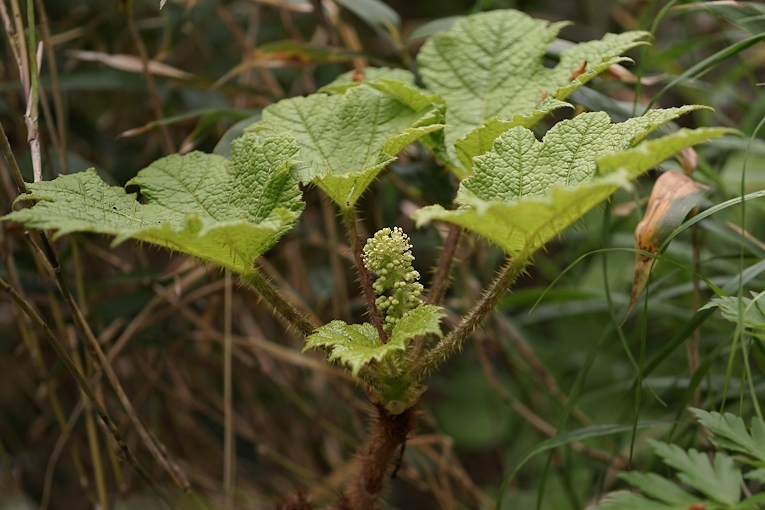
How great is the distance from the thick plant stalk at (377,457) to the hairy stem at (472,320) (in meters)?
0.06

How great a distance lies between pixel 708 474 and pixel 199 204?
0.50 m

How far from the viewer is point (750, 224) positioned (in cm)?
161

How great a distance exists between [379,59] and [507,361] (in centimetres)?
60

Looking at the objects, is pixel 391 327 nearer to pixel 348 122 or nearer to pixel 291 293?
pixel 348 122

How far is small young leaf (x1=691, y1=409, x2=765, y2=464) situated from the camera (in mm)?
576

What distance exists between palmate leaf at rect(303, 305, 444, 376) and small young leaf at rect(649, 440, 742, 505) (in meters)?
0.21

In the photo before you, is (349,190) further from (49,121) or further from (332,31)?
(332,31)

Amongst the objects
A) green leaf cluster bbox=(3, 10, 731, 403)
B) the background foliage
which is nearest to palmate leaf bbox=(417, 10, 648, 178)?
green leaf cluster bbox=(3, 10, 731, 403)

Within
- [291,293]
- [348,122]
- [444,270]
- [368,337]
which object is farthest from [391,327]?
[291,293]

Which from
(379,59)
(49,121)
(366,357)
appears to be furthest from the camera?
(379,59)

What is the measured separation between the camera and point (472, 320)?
66 centimetres

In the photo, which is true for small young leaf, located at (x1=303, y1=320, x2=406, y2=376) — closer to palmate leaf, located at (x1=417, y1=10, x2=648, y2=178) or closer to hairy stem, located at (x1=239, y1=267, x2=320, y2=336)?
hairy stem, located at (x1=239, y1=267, x2=320, y2=336)

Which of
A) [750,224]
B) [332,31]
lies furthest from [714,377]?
[332,31]

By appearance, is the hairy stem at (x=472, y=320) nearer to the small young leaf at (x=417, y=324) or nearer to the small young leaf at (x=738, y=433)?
the small young leaf at (x=417, y=324)
